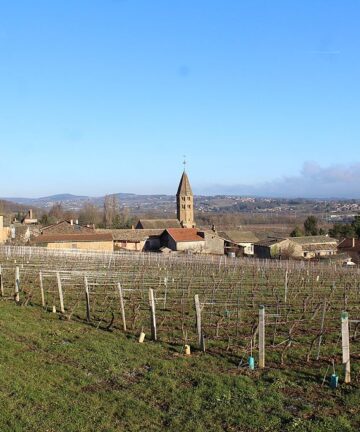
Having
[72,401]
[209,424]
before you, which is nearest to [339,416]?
[209,424]

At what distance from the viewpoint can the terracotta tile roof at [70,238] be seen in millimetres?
54500

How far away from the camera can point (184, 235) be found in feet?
196

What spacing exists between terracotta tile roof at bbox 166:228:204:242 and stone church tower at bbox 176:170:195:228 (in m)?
11.5

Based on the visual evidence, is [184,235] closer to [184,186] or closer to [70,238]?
[70,238]

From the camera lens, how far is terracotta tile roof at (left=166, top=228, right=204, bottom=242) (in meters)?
58.9

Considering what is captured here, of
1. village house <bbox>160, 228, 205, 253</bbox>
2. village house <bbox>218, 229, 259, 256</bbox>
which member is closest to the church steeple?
village house <bbox>218, 229, 259, 256</bbox>

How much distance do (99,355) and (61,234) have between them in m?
47.8

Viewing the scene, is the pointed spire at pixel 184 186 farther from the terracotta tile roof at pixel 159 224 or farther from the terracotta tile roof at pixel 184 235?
the terracotta tile roof at pixel 184 235

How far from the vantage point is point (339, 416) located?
7379 mm

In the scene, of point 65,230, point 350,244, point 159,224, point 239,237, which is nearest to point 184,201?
point 159,224

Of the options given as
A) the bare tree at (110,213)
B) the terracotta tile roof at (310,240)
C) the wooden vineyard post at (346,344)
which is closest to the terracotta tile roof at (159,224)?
the terracotta tile roof at (310,240)

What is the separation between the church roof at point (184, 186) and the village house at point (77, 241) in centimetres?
1903

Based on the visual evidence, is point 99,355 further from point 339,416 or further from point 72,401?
point 339,416

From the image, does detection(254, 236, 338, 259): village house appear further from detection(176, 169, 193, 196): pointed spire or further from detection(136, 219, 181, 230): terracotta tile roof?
detection(176, 169, 193, 196): pointed spire
